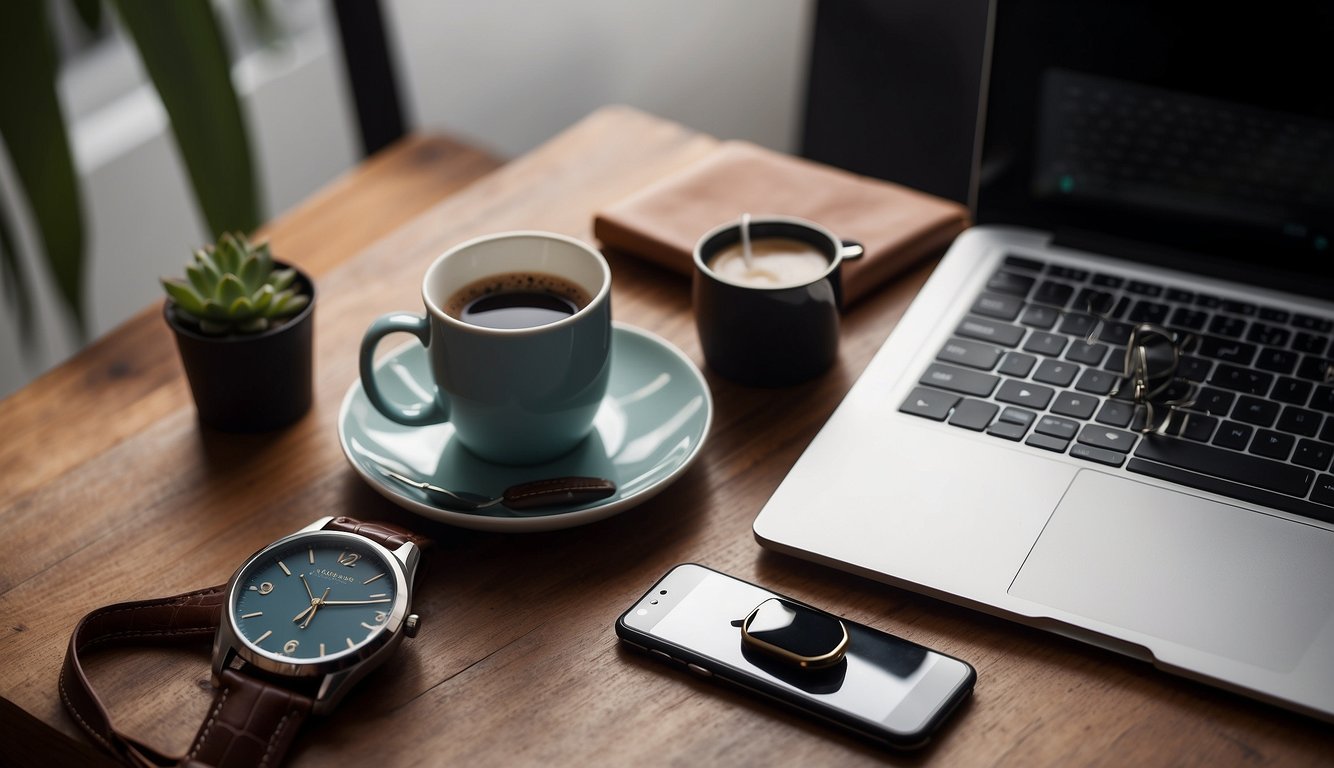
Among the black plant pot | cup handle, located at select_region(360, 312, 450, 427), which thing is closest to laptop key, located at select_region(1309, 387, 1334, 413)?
cup handle, located at select_region(360, 312, 450, 427)

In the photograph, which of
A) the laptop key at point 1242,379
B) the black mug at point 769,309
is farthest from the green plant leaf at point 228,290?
the laptop key at point 1242,379

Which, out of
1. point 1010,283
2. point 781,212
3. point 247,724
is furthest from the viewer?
point 781,212

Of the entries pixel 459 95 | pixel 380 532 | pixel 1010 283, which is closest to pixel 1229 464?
pixel 1010 283

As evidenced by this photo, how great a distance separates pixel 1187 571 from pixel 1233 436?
5.3 inches

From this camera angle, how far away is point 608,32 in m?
2.03

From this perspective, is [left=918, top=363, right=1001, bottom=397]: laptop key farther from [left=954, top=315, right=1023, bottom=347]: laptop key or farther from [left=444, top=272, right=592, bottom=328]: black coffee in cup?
[left=444, top=272, right=592, bottom=328]: black coffee in cup

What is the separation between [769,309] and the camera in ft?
2.80

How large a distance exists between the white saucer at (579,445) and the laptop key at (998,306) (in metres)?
0.22

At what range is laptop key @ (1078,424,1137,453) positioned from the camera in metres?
0.78

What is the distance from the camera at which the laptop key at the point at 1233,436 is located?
2.54 feet

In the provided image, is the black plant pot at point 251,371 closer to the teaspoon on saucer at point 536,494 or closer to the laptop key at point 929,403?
the teaspoon on saucer at point 536,494

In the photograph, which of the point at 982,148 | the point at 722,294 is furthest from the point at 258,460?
the point at 982,148

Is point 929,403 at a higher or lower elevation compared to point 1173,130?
lower

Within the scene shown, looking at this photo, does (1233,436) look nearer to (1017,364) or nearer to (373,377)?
(1017,364)
